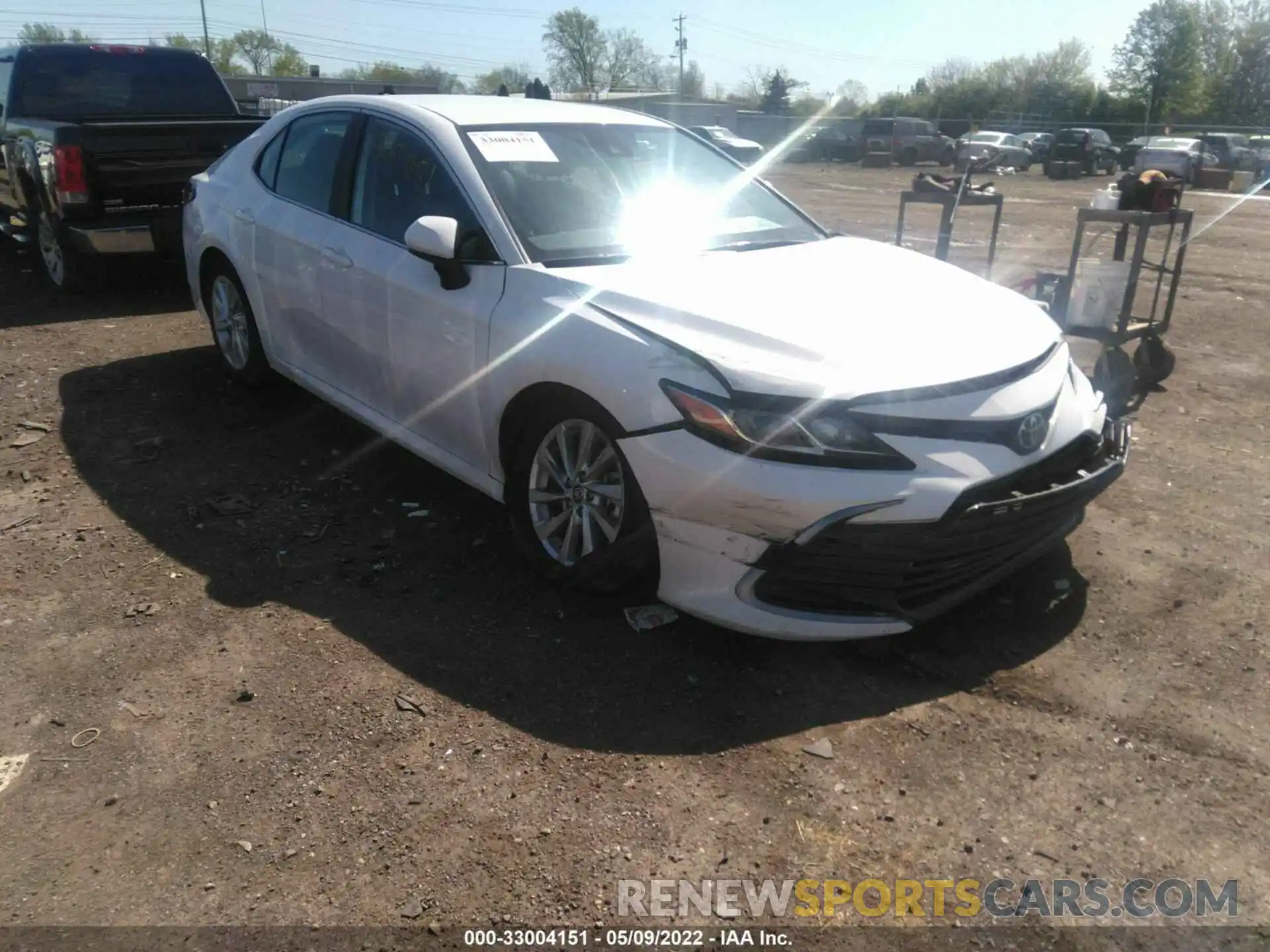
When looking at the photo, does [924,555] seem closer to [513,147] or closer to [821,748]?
[821,748]

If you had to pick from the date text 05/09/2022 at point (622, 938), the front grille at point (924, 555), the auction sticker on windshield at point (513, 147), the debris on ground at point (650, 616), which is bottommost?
the date text 05/09/2022 at point (622, 938)

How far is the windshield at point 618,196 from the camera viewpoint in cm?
390

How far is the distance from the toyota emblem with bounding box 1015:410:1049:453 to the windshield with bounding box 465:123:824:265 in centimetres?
150

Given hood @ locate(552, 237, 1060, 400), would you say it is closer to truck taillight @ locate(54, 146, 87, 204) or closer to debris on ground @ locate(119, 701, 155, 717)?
debris on ground @ locate(119, 701, 155, 717)

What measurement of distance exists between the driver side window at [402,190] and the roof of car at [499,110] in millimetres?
162

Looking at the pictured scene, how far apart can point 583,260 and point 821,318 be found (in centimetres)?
96

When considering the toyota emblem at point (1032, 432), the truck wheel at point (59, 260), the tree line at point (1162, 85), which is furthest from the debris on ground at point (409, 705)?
the tree line at point (1162, 85)

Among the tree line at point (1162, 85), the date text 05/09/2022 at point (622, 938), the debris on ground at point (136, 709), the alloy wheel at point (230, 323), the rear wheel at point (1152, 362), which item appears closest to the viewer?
the date text 05/09/2022 at point (622, 938)

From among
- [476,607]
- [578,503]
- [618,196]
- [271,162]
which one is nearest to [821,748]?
[578,503]

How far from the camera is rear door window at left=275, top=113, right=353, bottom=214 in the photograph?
473 centimetres

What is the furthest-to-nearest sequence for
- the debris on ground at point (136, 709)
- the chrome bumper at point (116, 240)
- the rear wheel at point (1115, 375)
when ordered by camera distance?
the chrome bumper at point (116, 240) < the rear wheel at point (1115, 375) < the debris on ground at point (136, 709)

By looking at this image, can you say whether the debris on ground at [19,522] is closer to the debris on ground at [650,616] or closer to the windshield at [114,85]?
the debris on ground at [650,616]

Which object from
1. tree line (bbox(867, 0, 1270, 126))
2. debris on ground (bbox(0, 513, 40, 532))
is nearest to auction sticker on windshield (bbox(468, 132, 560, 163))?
debris on ground (bbox(0, 513, 40, 532))

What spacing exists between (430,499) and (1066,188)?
98.4 ft
